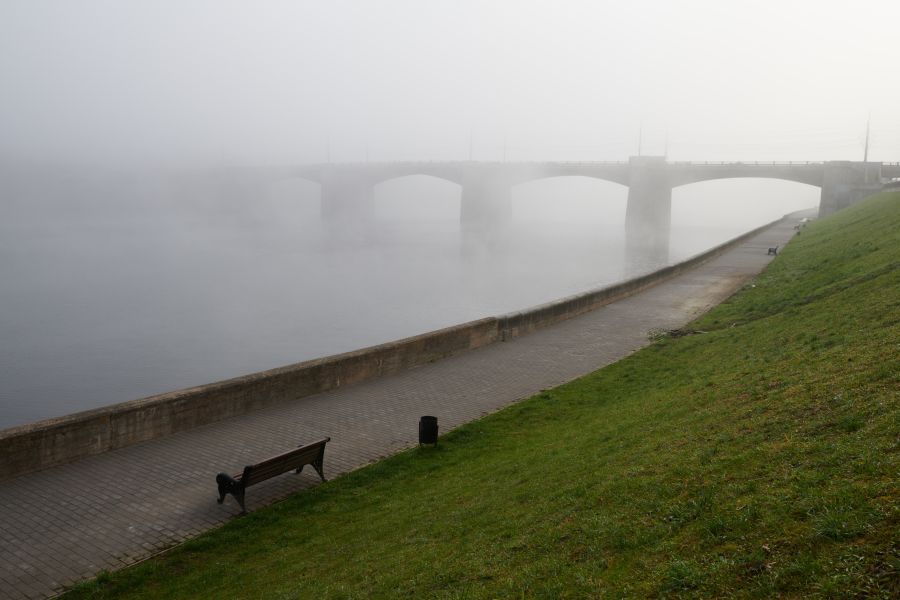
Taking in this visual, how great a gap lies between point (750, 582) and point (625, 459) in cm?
253

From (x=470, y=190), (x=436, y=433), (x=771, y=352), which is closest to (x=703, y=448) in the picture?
(x=436, y=433)

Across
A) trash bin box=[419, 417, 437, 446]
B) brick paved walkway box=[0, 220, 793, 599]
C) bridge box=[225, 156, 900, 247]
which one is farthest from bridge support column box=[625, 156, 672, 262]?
trash bin box=[419, 417, 437, 446]

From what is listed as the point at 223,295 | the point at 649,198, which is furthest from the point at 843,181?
the point at 223,295

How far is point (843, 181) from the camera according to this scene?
55.1 metres

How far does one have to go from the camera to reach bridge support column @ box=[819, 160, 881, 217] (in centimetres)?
5438

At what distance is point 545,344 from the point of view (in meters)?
14.3

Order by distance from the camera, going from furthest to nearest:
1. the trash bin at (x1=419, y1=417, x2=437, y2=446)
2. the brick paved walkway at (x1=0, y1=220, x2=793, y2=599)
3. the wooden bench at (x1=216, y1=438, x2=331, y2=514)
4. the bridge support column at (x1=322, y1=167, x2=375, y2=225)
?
the bridge support column at (x1=322, y1=167, x2=375, y2=225), the trash bin at (x1=419, y1=417, x2=437, y2=446), the wooden bench at (x1=216, y1=438, x2=331, y2=514), the brick paved walkway at (x1=0, y1=220, x2=793, y2=599)

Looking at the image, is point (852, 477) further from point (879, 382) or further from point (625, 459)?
point (625, 459)

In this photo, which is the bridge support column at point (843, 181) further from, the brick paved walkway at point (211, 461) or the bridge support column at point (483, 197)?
the brick paved walkway at point (211, 461)

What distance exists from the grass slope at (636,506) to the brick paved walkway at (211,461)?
0.46m

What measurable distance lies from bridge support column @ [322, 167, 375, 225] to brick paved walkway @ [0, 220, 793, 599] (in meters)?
72.1

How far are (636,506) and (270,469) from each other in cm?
380

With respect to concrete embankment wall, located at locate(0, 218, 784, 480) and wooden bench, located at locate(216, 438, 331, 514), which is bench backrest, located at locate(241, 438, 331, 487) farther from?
concrete embankment wall, located at locate(0, 218, 784, 480)

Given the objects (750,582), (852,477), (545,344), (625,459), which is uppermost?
(852,477)
